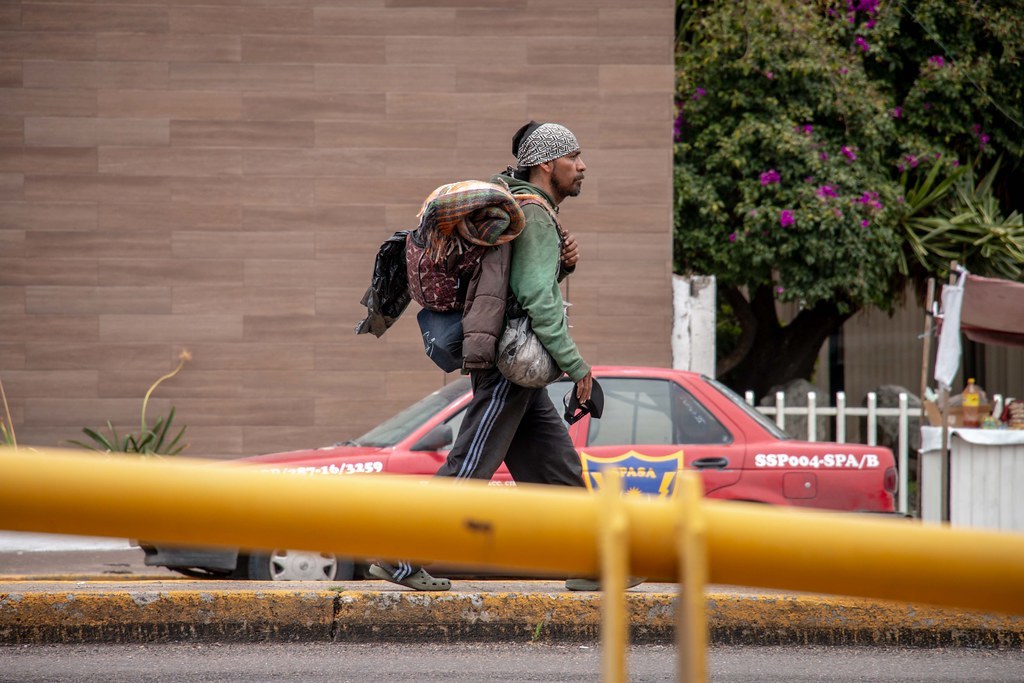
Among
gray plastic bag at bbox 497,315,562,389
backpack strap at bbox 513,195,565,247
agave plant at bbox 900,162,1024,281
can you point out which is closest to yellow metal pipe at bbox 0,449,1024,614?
gray plastic bag at bbox 497,315,562,389

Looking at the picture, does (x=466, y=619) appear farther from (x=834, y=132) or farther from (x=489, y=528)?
(x=834, y=132)

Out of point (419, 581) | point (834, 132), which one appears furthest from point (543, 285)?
point (834, 132)

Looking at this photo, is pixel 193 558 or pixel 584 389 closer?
pixel 584 389

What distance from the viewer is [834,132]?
39.1 ft

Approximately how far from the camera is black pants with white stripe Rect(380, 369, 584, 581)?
4324mm

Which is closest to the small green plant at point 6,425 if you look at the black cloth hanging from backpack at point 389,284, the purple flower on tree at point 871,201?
the black cloth hanging from backpack at point 389,284

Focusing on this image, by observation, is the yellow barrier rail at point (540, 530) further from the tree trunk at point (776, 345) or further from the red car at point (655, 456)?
the tree trunk at point (776, 345)

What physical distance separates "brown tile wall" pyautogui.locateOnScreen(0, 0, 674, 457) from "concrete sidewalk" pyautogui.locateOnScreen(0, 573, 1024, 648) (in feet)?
20.3

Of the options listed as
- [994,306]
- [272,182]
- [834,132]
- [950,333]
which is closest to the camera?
[994,306]

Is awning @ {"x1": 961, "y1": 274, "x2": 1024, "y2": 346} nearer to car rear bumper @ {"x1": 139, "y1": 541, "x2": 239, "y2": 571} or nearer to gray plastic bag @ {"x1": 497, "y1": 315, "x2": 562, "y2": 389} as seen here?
gray plastic bag @ {"x1": 497, "y1": 315, "x2": 562, "y2": 389}

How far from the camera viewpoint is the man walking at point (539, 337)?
165 inches

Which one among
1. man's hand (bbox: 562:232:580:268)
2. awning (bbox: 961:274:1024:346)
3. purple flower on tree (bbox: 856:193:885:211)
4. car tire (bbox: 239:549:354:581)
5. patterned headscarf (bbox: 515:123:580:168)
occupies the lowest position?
car tire (bbox: 239:549:354:581)

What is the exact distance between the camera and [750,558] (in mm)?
1454

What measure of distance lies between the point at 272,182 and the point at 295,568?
512cm
